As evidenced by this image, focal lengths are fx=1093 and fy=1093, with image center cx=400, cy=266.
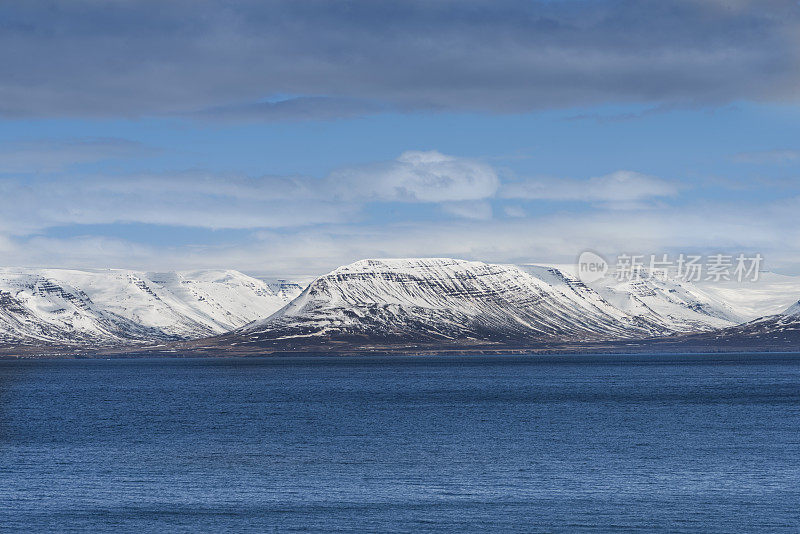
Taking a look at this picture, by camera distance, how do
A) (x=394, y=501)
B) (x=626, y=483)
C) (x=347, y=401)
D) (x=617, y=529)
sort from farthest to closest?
1. (x=347, y=401)
2. (x=626, y=483)
3. (x=394, y=501)
4. (x=617, y=529)

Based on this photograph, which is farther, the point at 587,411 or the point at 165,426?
the point at 587,411

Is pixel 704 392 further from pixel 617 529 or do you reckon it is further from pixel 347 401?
pixel 617 529

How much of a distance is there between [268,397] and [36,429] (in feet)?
231

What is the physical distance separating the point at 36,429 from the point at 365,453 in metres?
48.3

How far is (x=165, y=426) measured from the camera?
129375 mm

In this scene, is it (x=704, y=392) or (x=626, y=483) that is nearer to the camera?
(x=626, y=483)

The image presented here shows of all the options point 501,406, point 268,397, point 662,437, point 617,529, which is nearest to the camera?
point 617,529

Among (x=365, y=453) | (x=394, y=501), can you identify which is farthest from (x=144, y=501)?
(x=365, y=453)

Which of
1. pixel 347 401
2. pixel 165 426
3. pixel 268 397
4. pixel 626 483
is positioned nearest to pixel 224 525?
pixel 626 483

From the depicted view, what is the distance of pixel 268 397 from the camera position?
19388 centimetres

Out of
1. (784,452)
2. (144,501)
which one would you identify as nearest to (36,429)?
(144,501)

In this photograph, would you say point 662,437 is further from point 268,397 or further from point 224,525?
point 268,397

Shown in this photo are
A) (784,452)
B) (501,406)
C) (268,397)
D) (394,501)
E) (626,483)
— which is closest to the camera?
(394,501)

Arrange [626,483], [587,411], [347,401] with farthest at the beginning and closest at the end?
1. [347,401]
2. [587,411]
3. [626,483]
